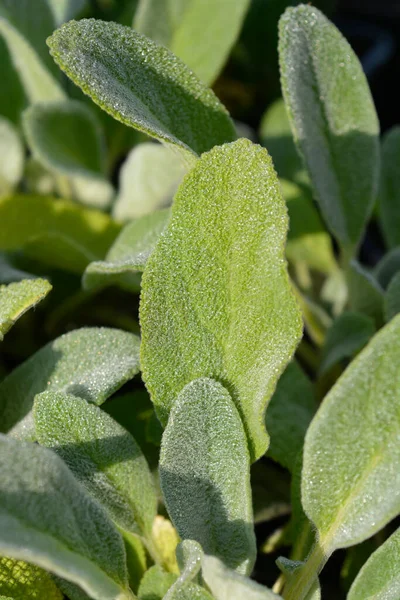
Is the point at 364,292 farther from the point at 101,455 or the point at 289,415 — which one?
the point at 101,455

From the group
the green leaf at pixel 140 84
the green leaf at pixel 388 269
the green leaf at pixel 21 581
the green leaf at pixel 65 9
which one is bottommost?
the green leaf at pixel 21 581

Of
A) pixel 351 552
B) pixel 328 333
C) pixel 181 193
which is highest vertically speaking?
pixel 181 193

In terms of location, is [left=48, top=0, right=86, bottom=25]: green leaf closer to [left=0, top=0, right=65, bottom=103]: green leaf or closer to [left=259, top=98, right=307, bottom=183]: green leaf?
[left=0, top=0, right=65, bottom=103]: green leaf

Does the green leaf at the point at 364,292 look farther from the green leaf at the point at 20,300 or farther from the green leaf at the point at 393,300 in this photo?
the green leaf at the point at 20,300

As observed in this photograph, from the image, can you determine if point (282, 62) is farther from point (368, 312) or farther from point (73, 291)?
point (73, 291)

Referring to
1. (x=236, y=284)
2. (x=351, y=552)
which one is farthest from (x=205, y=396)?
(x=351, y=552)

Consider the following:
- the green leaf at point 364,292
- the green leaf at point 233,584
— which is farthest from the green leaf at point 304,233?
the green leaf at point 233,584
